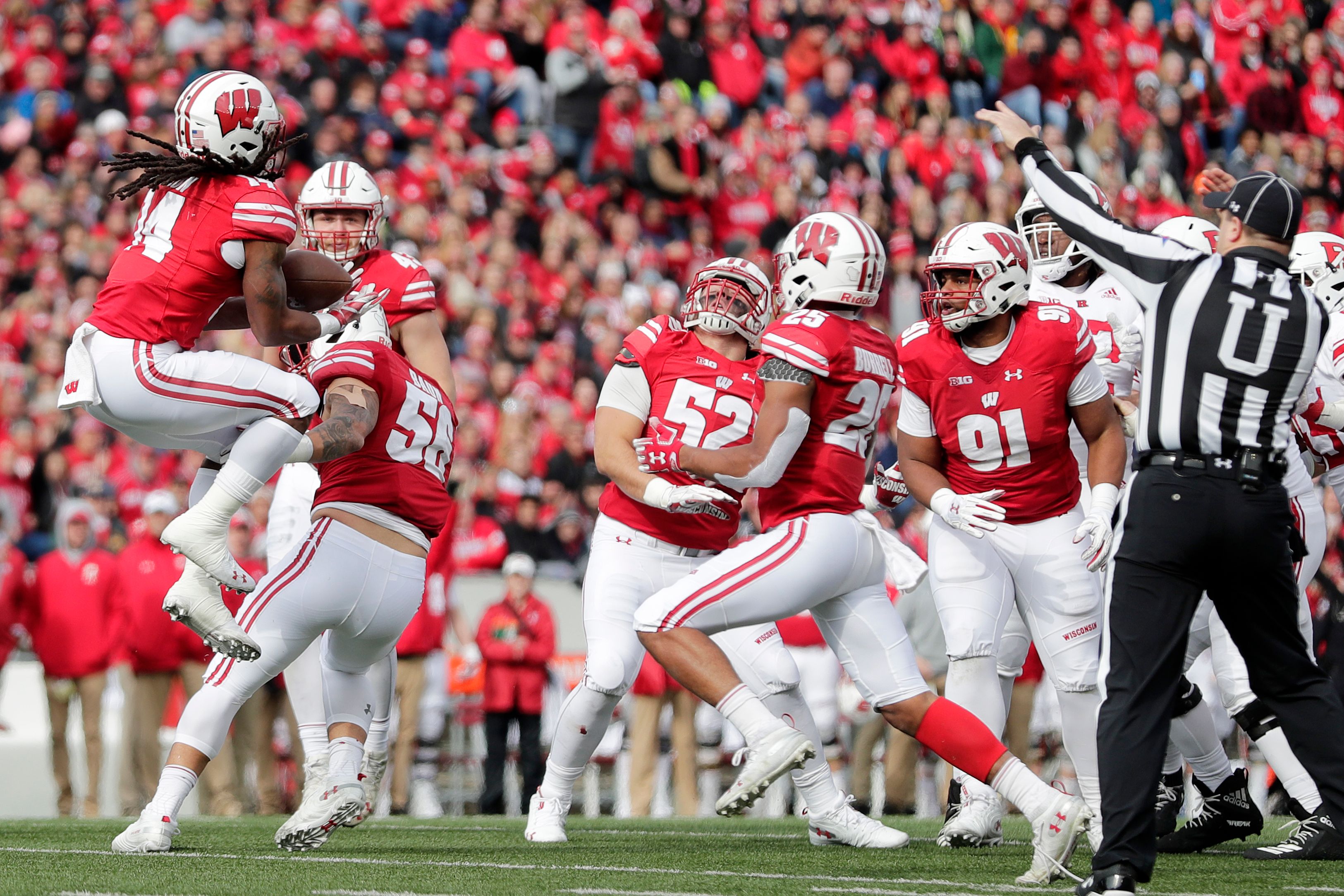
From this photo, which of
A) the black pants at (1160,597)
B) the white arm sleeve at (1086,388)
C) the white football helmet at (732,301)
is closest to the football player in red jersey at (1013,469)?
the white arm sleeve at (1086,388)

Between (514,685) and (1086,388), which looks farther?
(514,685)

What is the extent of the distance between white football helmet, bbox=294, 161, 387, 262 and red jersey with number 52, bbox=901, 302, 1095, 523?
219 cm

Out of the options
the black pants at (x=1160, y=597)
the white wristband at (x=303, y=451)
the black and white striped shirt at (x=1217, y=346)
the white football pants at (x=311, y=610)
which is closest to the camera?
the black pants at (x=1160, y=597)

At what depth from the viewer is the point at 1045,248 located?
7.07 meters

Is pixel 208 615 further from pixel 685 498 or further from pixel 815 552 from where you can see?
pixel 815 552

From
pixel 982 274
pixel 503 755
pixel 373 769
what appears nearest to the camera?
pixel 982 274

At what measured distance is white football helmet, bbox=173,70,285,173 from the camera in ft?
18.5

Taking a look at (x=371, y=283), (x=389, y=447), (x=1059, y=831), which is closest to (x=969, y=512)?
(x=1059, y=831)

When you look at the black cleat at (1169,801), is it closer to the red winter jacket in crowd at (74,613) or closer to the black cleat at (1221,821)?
the black cleat at (1221,821)

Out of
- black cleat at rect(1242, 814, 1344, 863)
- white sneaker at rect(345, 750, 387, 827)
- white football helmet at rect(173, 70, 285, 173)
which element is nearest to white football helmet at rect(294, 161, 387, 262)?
white football helmet at rect(173, 70, 285, 173)

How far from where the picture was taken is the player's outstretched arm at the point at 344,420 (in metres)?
5.67

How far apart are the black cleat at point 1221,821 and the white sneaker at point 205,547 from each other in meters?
3.50

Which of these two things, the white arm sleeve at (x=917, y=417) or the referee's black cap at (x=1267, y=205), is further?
the white arm sleeve at (x=917, y=417)

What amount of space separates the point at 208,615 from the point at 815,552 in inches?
75.9
